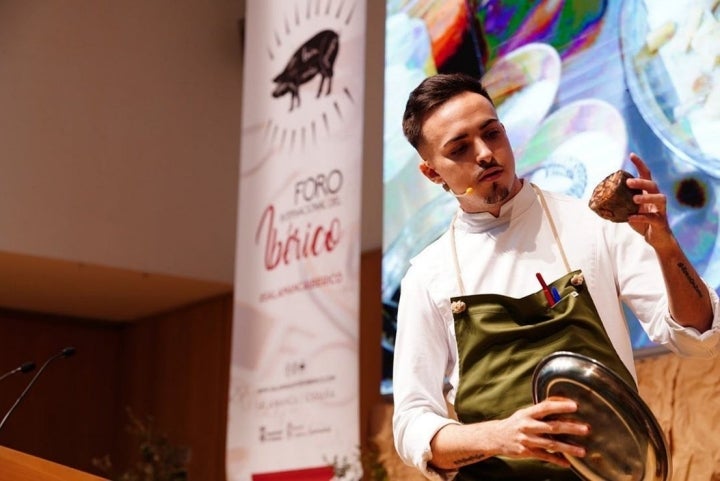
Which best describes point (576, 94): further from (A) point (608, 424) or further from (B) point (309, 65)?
(A) point (608, 424)

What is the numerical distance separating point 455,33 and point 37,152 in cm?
298

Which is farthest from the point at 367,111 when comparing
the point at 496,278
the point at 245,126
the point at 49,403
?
the point at 496,278

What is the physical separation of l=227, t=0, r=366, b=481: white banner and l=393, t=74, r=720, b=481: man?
211 centimetres

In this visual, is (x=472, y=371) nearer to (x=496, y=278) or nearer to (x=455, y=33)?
(x=496, y=278)

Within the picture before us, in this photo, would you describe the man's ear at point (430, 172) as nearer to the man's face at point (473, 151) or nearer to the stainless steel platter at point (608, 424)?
the man's face at point (473, 151)

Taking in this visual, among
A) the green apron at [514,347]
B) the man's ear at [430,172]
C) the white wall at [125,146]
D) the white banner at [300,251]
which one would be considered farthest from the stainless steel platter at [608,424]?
the white wall at [125,146]

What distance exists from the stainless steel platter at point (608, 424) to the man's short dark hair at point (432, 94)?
48cm

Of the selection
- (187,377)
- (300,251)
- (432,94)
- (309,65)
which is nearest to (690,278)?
(432,94)

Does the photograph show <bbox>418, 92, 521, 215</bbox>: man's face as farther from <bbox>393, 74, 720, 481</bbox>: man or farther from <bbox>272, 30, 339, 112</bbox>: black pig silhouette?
<bbox>272, 30, 339, 112</bbox>: black pig silhouette

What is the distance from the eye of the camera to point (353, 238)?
4.07 metres

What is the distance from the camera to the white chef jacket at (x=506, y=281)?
1754mm

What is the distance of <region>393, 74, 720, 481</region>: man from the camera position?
1.65 meters

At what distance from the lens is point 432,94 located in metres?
1.88

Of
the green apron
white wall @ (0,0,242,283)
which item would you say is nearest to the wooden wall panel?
white wall @ (0,0,242,283)
